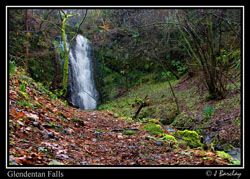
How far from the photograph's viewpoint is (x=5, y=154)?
2131 mm

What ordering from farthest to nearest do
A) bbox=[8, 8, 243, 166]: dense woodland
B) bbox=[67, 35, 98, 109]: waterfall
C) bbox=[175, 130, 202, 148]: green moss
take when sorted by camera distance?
bbox=[67, 35, 98, 109]: waterfall
bbox=[175, 130, 202, 148]: green moss
bbox=[8, 8, 243, 166]: dense woodland

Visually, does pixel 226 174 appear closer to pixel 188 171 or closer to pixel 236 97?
pixel 188 171

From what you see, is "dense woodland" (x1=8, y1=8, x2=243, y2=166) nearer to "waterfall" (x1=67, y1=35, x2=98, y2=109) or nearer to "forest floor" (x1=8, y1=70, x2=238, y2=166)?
"forest floor" (x1=8, y1=70, x2=238, y2=166)

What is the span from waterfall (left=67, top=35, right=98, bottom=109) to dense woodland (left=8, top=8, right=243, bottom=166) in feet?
3.96

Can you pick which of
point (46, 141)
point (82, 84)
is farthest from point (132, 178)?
point (82, 84)

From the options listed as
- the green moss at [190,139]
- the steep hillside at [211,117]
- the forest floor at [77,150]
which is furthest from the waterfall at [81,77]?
the forest floor at [77,150]

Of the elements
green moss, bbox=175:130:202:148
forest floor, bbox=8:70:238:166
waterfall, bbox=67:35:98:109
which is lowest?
green moss, bbox=175:130:202:148

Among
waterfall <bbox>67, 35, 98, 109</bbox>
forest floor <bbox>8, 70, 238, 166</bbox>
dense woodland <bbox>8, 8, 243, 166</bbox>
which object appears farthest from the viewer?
waterfall <bbox>67, 35, 98, 109</bbox>

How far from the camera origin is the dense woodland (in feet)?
10.1

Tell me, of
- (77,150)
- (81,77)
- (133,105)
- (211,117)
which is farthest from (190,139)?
(81,77)

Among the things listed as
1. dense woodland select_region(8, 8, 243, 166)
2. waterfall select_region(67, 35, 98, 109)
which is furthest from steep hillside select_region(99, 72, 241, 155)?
waterfall select_region(67, 35, 98, 109)

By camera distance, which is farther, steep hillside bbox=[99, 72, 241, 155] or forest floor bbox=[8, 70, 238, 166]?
steep hillside bbox=[99, 72, 241, 155]

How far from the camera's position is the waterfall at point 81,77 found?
18734 mm

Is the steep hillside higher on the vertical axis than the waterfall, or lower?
lower
